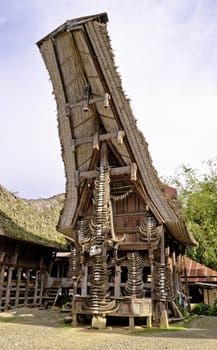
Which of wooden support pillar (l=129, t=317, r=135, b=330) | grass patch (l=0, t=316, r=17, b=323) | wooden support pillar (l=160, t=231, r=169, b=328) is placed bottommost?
grass patch (l=0, t=316, r=17, b=323)

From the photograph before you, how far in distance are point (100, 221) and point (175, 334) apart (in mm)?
4035

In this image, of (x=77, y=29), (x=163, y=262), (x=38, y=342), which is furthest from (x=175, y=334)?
(x=77, y=29)

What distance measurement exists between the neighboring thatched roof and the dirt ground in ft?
17.9

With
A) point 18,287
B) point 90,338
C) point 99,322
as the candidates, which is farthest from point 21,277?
point 90,338

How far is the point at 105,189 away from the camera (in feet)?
42.2

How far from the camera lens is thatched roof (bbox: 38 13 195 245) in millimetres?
12102

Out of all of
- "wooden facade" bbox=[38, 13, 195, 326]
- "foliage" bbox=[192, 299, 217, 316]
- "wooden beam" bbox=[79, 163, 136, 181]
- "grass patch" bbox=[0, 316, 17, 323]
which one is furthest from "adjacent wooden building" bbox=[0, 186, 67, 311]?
"foliage" bbox=[192, 299, 217, 316]

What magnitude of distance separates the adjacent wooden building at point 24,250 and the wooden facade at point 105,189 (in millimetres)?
3951

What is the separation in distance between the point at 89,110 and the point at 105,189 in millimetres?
2864

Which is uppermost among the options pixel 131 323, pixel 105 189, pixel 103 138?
pixel 103 138

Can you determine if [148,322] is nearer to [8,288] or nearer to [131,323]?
[131,323]

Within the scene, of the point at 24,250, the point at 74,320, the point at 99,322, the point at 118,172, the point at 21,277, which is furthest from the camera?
the point at 21,277

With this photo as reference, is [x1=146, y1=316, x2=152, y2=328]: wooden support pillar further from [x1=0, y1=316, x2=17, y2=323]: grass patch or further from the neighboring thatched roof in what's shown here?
the neighboring thatched roof

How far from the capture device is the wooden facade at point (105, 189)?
11.9 metres
